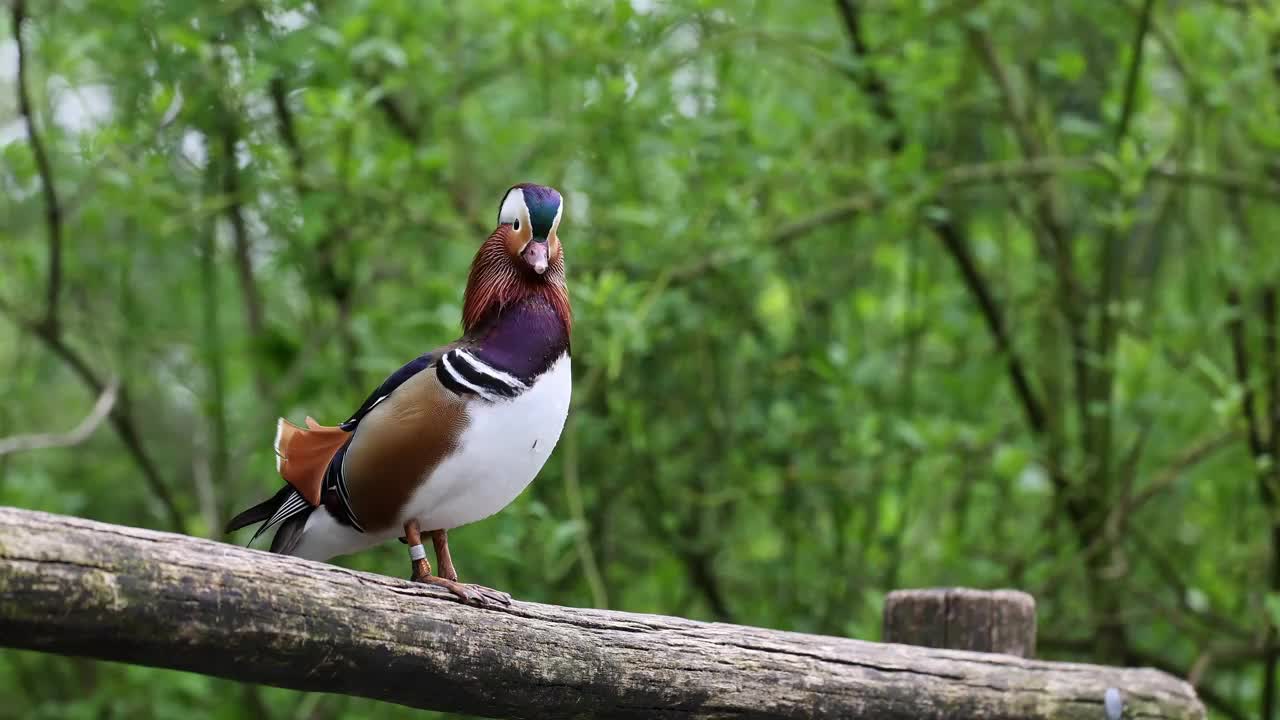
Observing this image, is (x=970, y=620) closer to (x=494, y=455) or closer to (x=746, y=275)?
(x=494, y=455)

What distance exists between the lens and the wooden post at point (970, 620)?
5.71ft

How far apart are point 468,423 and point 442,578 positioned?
0.48ft

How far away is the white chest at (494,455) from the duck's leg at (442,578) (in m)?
0.02

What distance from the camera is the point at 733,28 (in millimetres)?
2678

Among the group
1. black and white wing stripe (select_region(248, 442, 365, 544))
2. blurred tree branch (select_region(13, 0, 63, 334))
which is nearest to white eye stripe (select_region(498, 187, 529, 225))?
black and white wing stripe (select_region(248, 442, 365, 544))

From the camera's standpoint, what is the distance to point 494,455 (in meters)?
1.26

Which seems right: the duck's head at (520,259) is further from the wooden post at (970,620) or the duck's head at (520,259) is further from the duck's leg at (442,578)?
the wooden post at (970,620)

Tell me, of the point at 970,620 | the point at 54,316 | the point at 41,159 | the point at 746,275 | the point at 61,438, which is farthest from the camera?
the point at 746,275

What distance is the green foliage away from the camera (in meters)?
2.50

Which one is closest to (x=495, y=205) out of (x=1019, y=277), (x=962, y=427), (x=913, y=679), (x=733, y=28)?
(x=733, y=28)

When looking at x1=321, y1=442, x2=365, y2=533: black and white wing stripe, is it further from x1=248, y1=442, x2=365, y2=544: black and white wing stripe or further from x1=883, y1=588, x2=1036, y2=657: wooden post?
x1=883, y1=588, x2=1036, y2=657: wooden post

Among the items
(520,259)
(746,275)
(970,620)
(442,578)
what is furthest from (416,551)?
(746,275)

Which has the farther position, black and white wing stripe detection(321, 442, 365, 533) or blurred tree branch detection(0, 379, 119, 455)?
blurred tree branch detection(0, 379, 119, 455)

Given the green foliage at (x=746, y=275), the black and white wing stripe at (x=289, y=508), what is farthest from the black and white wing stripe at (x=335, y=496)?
the green foliage at (x=746, y=275)
